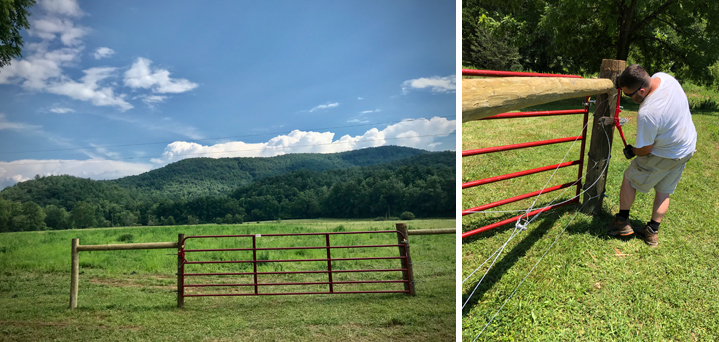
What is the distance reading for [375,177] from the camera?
32.8 ft

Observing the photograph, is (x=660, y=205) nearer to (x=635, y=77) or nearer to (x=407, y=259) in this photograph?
(x=635, y=77)

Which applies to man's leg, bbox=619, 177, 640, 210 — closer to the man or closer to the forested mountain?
the man

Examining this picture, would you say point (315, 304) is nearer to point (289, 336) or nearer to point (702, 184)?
point (289, 336)

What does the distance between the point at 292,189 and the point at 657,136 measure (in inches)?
378

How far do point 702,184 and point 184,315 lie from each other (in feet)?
15.2

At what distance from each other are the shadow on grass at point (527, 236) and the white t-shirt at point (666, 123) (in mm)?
530

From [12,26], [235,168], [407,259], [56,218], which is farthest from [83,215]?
[407,259]

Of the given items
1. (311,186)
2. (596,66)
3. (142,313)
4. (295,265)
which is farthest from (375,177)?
(142,313)

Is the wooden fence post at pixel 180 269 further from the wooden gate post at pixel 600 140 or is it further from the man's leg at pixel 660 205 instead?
the man's leg at pixel 660 205

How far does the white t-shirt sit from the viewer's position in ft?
5.19

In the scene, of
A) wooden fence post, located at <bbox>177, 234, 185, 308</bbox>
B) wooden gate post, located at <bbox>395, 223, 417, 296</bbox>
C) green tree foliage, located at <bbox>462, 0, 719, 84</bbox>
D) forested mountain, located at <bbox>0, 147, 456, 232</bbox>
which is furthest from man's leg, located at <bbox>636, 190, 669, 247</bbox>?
green tree foliage, located at <bbox>462, 0, 719, 84</bbox>

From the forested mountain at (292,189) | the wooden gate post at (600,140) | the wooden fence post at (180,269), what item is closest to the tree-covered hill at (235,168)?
the forested mountain at (292,189)

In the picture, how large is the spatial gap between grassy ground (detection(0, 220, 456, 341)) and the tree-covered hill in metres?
5.11

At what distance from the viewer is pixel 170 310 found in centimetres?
295
